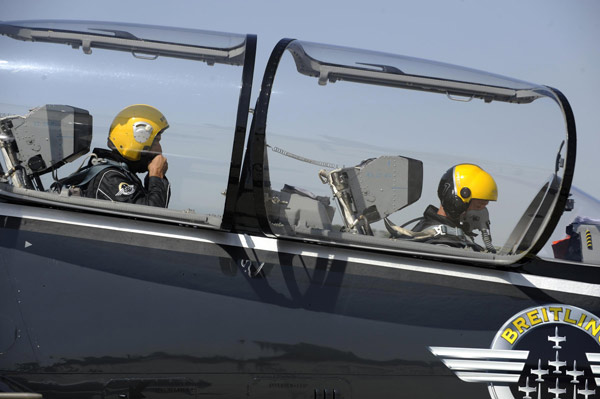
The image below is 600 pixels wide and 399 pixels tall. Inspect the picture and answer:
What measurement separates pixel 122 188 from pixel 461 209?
167 cm

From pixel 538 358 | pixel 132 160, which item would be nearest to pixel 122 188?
pixel 132 160

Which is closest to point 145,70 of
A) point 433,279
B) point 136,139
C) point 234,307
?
point 136,139

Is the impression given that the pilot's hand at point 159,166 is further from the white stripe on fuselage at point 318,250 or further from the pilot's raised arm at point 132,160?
the white stripe on fuselage at point 318,250

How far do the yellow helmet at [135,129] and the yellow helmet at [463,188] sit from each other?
138cm

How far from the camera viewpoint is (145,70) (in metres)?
3.14

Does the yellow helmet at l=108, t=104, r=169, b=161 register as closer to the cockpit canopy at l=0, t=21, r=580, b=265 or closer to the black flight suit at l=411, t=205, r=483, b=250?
the cockpit canopy at l=0, t=21, r=580, b=265

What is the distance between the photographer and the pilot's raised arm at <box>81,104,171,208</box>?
3.10 meters

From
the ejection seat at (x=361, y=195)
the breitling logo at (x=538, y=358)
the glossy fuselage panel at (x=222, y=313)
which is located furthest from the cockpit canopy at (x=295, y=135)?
the breitling logo at (x=538, y=358)

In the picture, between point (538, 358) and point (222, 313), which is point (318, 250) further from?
point (538, 358)

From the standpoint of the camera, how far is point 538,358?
2996 mm

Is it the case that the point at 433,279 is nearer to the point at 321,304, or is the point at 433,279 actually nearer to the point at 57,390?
the point at 321,304

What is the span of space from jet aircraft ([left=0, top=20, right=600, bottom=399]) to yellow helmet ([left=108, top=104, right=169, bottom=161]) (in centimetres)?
4

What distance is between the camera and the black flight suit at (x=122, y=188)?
311cm

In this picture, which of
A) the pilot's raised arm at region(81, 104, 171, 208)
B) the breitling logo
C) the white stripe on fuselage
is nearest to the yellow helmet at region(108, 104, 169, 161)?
the pilot's raised arm at region(81, 104, 171, 208)
